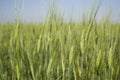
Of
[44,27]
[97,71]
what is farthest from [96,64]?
[44,27]

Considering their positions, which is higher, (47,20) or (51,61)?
(47,20)

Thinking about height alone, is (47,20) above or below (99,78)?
above

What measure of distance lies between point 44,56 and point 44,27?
0.17m

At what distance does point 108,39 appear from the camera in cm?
133

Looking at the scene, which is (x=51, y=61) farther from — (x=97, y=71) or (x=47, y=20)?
(x=97, y=71)

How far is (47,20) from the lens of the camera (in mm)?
1074

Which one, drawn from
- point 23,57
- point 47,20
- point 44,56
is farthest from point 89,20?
point 23,57

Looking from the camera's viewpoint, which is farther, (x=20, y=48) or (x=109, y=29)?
(x=109, y=29)

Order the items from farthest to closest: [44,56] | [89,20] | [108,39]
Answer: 1. [108,39]
2. [44,56]
3. [89,20]

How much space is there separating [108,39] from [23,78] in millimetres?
573

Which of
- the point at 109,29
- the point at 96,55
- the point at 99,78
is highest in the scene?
the point at 109,29

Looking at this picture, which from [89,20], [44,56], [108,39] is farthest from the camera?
[108,39]

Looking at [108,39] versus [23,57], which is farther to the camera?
[108,39]

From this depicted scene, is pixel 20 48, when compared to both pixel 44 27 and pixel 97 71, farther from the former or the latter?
pixel 97 71
